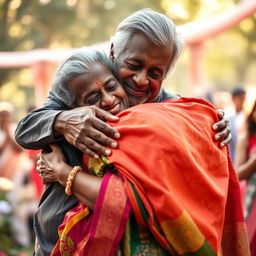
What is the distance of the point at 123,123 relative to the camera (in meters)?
2.22

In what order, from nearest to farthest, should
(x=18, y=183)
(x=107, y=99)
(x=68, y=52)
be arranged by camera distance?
(x=107, y=99), (x=68, y=52), (x=18, y=183)

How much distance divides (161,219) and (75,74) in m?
0.77

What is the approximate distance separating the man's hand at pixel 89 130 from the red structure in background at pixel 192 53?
6.84m

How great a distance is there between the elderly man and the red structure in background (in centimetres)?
656

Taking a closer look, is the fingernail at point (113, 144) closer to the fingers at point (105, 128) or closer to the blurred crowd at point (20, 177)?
the fingers at point (105, 128)

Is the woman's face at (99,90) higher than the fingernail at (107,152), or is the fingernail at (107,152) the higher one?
the woman's face at (99,90)

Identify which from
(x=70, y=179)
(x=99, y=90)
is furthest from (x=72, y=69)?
(x=70, y=179)

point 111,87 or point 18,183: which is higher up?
point 111,87

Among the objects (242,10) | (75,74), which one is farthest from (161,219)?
(242,10)

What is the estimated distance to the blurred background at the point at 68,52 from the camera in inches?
328

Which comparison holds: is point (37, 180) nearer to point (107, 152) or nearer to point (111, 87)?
point (111, 87)

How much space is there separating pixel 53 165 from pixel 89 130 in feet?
0.90

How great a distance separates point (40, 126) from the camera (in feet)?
7.98

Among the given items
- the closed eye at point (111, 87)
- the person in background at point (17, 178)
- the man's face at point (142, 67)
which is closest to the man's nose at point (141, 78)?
the man's face at point (142, 67)
